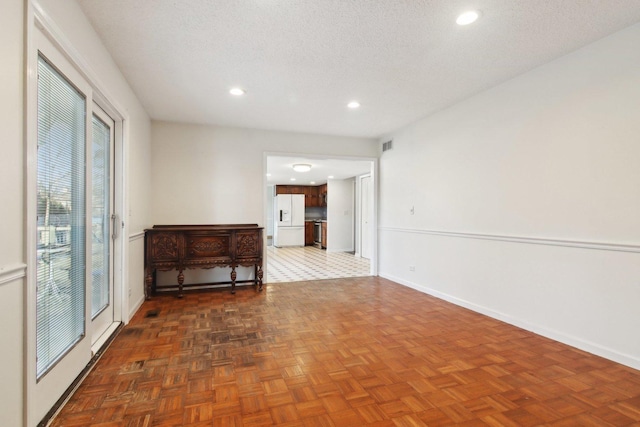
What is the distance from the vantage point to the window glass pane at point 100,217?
2.62m

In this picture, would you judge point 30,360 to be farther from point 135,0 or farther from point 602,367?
point 602,367

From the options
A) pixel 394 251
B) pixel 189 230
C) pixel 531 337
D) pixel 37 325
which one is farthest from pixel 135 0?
pixel 394 251

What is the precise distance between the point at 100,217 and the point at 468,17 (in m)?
3.26

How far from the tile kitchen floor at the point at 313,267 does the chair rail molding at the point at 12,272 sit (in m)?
3.83

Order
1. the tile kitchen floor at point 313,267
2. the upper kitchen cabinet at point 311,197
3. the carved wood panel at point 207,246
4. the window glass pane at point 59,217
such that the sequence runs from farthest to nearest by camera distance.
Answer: the upper kitchen cabinet at point 311,197, the tile kitchen floor at point 313,267, the carved wood panel at point 207,246, the window glass pane at point 59,217

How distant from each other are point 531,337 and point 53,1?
13.5ft

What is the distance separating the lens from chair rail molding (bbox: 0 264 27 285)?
1271mm

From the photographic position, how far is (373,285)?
4.82 metres

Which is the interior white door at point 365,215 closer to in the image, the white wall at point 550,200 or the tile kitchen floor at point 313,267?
the tile kitchen floor at point 313,267

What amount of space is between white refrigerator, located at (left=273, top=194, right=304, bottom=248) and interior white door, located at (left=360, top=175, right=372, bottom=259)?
3.09 meters

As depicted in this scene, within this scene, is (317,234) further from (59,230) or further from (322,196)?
(59,230)

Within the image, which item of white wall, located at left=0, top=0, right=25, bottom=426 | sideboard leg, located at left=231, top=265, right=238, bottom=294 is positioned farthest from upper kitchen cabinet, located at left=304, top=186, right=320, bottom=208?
white wall, located at left=0, top=0, right=25, bottom=426

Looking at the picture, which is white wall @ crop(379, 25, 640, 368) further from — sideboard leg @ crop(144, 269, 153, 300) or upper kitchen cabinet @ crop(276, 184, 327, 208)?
upper kitchen cabinet @ crop(276, 184, 327, 208)

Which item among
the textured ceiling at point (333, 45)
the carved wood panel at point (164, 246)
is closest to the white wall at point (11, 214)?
the textured ceiling at point (333, 45)
